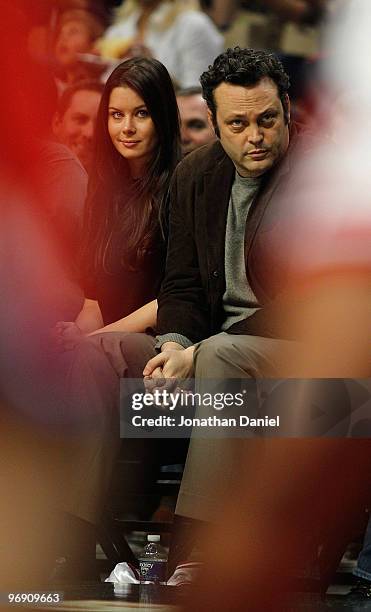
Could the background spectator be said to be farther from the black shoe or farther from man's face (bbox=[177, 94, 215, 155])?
the black shoe

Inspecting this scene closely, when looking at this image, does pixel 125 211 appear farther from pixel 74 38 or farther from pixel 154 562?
pixel 154 562

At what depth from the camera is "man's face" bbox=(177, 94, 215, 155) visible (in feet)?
13.6

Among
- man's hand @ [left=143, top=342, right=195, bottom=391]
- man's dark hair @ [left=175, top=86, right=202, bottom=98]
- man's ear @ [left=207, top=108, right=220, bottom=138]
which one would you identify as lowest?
man's hand @ [left=143, top=342, right=195, bottom=391]

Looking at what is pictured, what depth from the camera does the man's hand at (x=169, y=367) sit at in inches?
161

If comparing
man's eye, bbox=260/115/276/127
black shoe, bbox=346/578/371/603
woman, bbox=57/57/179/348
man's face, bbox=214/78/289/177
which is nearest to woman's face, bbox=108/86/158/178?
woman, bbox=57/57/179/348

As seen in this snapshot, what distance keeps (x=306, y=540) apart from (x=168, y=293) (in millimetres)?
805

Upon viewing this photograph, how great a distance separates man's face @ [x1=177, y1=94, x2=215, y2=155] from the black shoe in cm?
134

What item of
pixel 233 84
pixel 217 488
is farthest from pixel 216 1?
pixel 217 488

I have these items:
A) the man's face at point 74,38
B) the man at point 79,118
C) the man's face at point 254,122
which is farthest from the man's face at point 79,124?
the man's face at point 254,122

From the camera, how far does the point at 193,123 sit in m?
4.20

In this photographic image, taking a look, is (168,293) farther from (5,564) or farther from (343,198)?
(5,564)

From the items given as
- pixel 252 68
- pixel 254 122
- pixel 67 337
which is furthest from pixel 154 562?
pixel 252 68

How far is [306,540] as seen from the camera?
4141mm

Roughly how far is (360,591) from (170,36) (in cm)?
168
